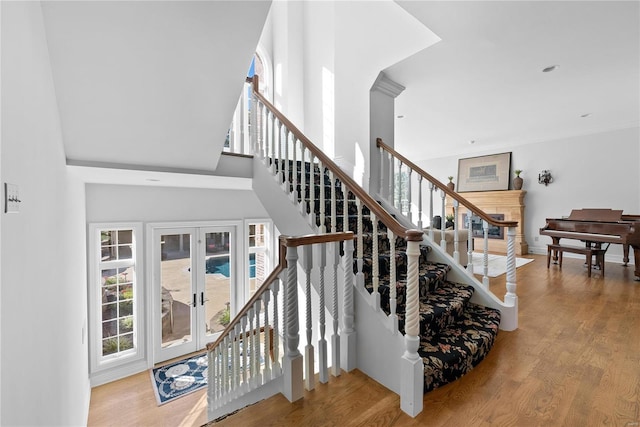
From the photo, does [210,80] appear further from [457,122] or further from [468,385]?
[457,122]

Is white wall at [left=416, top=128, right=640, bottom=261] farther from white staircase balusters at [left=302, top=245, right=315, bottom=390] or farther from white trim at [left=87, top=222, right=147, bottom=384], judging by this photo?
white trim at [left=87, top=222, right=147, bottom=384]

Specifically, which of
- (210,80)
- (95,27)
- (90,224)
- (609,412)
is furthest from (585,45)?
(90,224)

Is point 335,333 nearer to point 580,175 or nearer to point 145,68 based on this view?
point 145,68

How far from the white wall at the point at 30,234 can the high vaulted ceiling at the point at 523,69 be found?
245cm

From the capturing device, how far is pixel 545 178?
20.5 ft

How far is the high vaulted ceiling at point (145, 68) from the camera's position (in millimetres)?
1393

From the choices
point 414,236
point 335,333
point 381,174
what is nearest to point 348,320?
point 335,333

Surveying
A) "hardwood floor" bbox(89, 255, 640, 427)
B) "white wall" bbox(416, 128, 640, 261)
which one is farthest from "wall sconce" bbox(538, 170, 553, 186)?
"hardwood floor" bbox(89, 255, 640, 427)

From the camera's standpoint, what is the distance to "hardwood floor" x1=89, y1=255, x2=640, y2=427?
4.85ft

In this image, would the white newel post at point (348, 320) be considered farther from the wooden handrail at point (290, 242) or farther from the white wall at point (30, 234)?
the white wall at point (30, 234)

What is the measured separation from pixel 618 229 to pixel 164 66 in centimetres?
577

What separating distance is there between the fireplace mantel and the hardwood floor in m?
3.82

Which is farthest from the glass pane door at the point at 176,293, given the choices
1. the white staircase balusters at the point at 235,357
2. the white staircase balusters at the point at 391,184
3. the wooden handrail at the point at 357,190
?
the white staircase balusters at the point at 391,184

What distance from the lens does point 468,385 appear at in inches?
68.1
